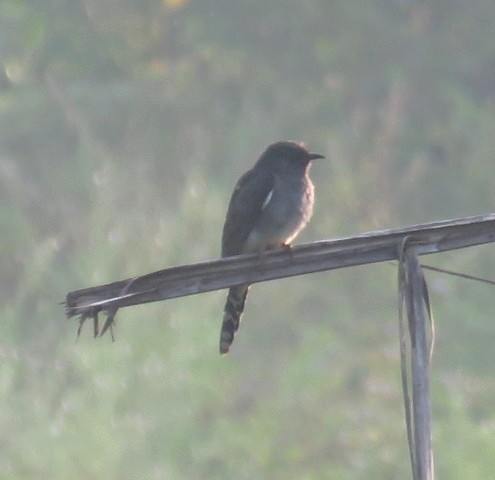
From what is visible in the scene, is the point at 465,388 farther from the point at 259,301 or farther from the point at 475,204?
the point at 475,204

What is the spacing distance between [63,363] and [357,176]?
4780 millimetres

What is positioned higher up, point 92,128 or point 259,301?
point 92,128

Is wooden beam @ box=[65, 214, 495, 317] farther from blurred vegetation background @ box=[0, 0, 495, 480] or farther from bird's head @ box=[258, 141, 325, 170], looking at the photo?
blurred vegetation background @ box=[0, 0, 495, 480]

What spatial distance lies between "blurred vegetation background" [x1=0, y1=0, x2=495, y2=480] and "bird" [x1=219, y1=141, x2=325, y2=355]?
15.8 ft

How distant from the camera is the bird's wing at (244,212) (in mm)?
5738

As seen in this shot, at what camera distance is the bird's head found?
→ 6.08m

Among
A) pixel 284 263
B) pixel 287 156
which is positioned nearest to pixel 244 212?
pixel 287 156

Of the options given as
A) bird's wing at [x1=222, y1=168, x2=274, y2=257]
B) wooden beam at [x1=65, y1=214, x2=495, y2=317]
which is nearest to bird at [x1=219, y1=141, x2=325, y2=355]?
bird's wing at [x1=222, y1=168, x2=274, y2=257]

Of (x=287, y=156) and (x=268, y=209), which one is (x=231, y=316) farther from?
(x=287, y=156)

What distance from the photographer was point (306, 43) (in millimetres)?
20422

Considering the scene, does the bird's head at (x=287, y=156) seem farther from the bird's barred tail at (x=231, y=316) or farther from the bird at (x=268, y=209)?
the bird's barred tail at (x=231, y=316)

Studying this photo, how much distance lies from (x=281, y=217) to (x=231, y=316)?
1.95 feet

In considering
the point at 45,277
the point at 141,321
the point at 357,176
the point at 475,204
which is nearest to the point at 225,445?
the point at 141,321

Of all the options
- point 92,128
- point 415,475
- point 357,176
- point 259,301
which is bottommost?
point 415,475
